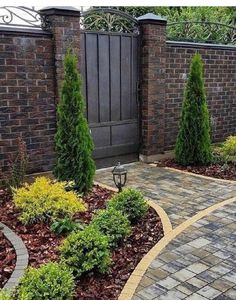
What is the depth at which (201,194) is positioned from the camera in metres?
5.36

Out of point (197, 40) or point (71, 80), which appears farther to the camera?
point (197, 40)

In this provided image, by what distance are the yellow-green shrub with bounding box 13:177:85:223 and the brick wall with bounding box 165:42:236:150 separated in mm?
3654

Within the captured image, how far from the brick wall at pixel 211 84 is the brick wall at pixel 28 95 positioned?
8.56 feet

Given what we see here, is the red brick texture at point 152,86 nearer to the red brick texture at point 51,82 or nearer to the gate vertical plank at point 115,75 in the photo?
the red brick texture at point 51,82

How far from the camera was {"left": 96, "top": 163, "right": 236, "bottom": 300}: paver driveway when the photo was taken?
3.01m

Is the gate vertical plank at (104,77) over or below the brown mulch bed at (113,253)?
over

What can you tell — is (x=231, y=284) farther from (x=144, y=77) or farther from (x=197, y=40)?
(x=197, y=40)

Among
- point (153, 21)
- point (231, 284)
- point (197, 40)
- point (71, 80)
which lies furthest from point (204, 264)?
point (197, 40)

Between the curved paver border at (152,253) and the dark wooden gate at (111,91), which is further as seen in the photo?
the dark wooden gate at (111,91)

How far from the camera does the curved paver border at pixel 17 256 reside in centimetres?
291

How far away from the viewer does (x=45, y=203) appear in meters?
4.16

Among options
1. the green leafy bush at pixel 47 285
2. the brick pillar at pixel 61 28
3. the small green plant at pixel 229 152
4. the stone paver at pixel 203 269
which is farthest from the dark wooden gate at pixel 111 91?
the green leafy bush at pixel 47 285

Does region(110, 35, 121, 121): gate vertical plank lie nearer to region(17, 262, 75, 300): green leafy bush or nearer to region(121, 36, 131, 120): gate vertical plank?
region(121, 36, 131, 120): gate vertical plank
